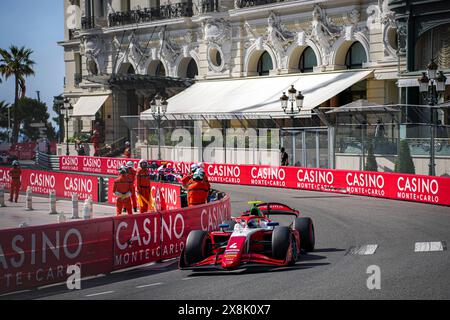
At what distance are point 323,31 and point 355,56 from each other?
2026mm

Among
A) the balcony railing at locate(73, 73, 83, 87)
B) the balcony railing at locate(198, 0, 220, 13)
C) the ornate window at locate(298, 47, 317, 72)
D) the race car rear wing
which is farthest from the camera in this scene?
the balcony railing at locate(73, 73, 83, 87)

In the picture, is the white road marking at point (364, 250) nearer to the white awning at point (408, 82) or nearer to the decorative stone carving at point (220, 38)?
the white awning at point (408, 82)

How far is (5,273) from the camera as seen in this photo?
12.9 metres

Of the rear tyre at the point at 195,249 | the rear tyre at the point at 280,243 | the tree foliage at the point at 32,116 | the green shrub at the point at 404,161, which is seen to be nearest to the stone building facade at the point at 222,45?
the green shrub at the point at 404,161

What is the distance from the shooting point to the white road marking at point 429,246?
16.3m

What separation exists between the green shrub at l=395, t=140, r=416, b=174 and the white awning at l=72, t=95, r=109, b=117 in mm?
30070

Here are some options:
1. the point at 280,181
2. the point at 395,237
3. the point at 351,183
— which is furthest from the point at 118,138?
the point at 395,237

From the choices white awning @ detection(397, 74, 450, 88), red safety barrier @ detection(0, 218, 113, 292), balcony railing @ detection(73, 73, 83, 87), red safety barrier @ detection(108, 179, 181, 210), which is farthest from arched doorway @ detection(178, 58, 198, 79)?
red safety barrier @ detection(0, 218, 113, 292)

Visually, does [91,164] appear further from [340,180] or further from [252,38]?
[340,180]

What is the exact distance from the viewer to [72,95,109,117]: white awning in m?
56.5

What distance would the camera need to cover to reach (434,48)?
1399 inches

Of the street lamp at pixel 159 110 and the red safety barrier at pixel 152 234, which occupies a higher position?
the street lamp at pixel 159 110

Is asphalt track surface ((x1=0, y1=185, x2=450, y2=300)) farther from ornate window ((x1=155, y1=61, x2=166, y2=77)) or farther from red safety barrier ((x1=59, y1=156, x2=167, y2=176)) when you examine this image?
ornate window ((x1=155, y1=61, x2=166, y2=77))

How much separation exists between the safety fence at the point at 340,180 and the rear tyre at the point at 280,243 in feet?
40.2
